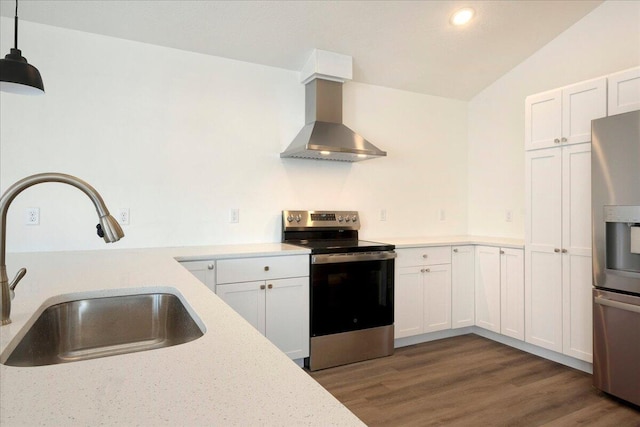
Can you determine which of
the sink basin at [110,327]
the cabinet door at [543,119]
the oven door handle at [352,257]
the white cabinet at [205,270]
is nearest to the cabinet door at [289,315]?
the oven door handle at [352,257]

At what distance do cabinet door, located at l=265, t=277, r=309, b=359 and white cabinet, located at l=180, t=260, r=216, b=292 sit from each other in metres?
0.39

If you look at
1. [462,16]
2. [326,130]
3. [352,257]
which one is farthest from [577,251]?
[326,130]

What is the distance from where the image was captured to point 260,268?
267 cm

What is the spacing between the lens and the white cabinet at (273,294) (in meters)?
2.60

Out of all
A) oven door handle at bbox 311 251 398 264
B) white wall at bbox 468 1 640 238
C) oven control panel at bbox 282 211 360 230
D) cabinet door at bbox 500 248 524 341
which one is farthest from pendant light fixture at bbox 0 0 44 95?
white wall at bbox 468 1 640 238

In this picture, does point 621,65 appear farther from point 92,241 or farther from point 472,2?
point 92,241

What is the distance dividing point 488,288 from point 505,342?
487 millimetres

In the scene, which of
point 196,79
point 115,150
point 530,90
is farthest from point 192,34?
point 530,90

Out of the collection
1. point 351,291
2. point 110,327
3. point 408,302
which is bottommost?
point 408,302

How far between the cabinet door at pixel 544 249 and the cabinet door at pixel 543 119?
0.26ft

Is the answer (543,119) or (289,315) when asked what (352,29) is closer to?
(543,119)

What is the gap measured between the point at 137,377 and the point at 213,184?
8.14ft

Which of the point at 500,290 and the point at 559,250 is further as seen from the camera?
the point at 500,290

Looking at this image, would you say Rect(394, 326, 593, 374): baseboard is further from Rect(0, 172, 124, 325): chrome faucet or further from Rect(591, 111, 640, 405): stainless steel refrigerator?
Rect(0, 172, 124, 325): chrome faucet
